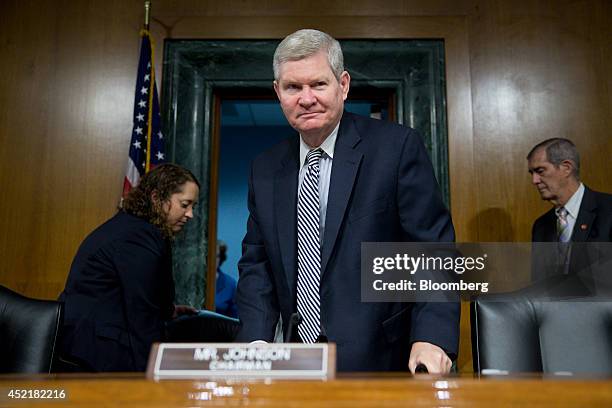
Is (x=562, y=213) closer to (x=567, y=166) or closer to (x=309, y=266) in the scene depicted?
(x=567, y=166)

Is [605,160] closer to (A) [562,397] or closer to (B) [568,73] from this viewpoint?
(B) [568,73]

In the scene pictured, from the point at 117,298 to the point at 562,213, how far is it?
2227 millimetres

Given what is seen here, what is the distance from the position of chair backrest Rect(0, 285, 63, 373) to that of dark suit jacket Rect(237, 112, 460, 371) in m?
0.46

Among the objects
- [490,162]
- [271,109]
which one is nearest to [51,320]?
[490,162]

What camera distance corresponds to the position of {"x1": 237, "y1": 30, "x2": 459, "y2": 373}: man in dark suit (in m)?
1.50

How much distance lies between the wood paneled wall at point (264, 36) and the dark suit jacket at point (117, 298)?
3.83 feet

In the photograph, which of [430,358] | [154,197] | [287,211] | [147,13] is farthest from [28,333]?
[147,13]

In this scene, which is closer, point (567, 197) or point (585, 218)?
point (585, 218)

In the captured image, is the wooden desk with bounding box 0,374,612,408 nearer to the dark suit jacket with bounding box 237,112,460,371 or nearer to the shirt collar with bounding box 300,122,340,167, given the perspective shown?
the dark suit jacket with bounding box 237,112,460,371

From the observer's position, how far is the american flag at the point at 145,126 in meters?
3.48

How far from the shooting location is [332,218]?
5.00 feet

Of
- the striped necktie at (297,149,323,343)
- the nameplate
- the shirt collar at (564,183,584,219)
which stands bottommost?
the nameplate

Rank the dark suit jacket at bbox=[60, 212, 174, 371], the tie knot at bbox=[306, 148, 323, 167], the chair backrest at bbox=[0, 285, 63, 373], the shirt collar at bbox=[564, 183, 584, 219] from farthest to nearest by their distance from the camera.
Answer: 1. the shirt collar at bbox=[564, 183, 584, 219]
2. the dark suit jacket at bbox=[60, 212, 174, 371]
3. the tie knot at bbox=[306, 148, 323, 167]
4. the chair backrest at bbox=[0, 285, 63, 373]
